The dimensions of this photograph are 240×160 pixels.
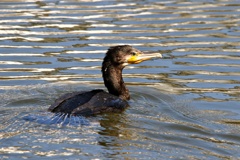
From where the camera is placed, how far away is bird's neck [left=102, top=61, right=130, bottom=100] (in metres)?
10.8

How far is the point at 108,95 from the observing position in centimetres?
1028

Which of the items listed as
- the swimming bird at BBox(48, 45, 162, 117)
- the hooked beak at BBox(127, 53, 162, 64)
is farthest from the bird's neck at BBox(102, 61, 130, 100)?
the hooked beak at BBox(127, 53, 162, 64)

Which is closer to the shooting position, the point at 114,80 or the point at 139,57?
the point at 114,80

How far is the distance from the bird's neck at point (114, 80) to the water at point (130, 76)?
24cm

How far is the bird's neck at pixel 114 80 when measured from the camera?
10.8 meters

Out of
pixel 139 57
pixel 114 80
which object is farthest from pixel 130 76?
pixel 114 80

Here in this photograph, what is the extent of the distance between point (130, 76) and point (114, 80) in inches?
51.1

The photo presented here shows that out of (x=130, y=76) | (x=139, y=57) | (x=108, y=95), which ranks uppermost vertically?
(x=139, y=57)

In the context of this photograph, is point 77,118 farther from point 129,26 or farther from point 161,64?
point 129,26

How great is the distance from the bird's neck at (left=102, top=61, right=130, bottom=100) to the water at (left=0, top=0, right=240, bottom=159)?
24 cm

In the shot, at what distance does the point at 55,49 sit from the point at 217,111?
4019 millimetres

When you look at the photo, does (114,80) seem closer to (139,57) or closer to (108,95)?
(139,57)

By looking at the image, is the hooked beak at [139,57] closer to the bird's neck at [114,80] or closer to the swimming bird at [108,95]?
the swimming bird at [108,95]

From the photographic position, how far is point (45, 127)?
9.05 meters
